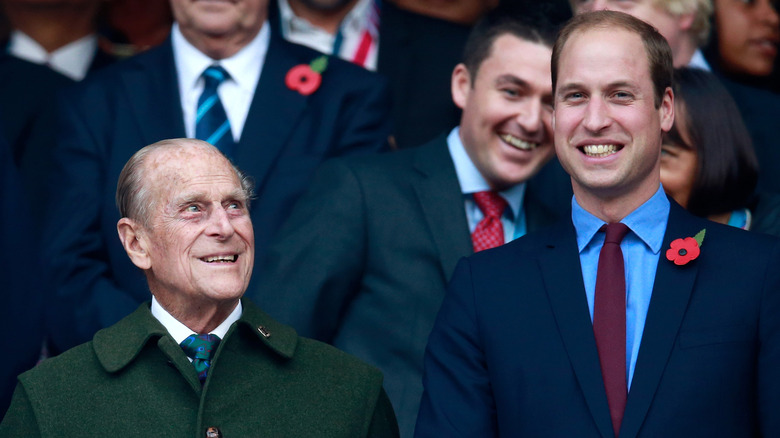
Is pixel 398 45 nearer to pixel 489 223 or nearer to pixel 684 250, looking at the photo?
A: pixel 489 223

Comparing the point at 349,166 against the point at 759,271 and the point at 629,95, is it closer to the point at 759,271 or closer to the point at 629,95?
the point at 629,95

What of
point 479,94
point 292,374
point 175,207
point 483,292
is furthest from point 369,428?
point 479,94

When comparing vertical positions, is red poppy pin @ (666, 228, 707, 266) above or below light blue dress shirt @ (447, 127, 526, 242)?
above

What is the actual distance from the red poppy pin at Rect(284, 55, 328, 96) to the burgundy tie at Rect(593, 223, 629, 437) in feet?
5.53

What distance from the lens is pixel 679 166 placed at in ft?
14.5

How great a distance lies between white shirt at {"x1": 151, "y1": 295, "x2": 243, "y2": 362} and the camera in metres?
3.26

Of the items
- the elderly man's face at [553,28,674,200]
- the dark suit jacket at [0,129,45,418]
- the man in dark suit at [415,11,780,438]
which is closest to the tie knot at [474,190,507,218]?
the man in dark suit at [415,11,780,438]

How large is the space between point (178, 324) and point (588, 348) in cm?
102

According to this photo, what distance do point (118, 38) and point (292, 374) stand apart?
9.92 feet

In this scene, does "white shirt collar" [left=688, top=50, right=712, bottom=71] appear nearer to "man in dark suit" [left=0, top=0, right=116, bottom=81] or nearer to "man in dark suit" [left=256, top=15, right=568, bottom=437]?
"man in dark suit" [left=256, top=15, right=568, bottom=437]

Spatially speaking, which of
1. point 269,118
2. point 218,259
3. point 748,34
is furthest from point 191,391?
point 748,34

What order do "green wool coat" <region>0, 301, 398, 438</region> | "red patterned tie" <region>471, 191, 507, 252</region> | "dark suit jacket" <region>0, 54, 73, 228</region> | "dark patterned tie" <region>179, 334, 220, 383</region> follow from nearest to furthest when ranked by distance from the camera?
"green wool coat" <region>0, 301, 398, 438</region>, "dark patterned tie" <region>179, 334, 220, 383</region>, "red patterned tie" <region>471, 191, 507, 252</region>, "dark suit jacket" <region>0, 54, 73, 228</region>

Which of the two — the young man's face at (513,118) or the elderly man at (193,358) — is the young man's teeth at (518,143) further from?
the elderly man at (193,358)

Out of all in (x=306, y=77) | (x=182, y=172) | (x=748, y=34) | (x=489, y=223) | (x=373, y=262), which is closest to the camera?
(x=182, y=172)
